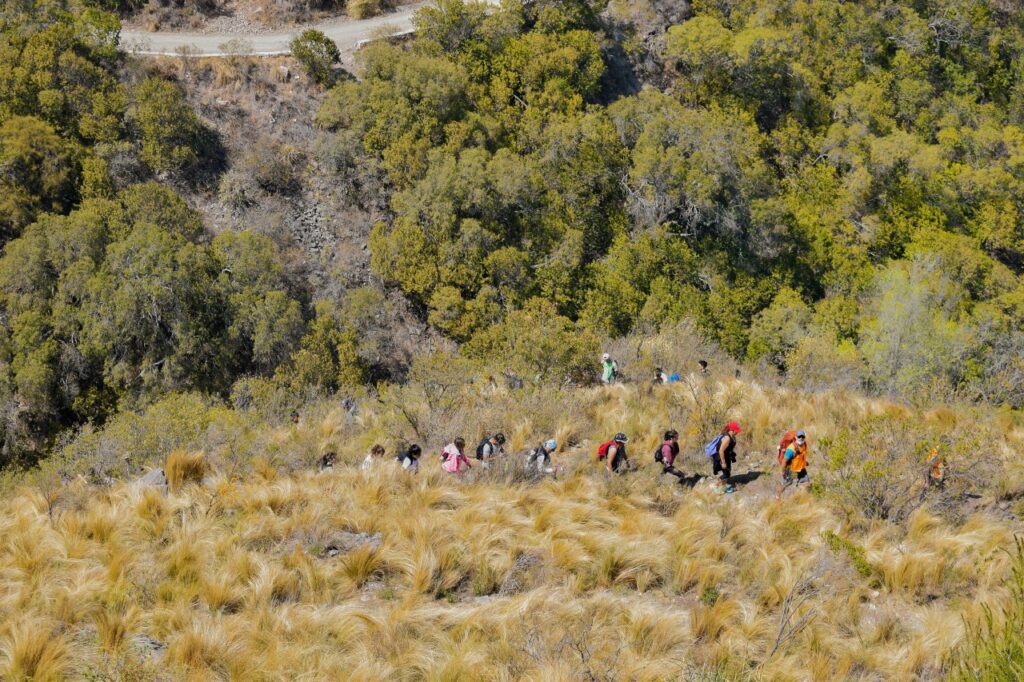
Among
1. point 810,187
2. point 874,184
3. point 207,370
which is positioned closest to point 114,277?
point 207,370

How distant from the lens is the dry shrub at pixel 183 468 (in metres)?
9.20

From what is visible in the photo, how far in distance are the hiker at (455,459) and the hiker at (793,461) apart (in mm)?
4209

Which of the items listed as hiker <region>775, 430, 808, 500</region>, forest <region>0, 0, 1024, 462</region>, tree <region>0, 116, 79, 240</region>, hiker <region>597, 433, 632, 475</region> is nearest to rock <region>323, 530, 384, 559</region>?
hiker <region>597, 433, 632, 475</region>

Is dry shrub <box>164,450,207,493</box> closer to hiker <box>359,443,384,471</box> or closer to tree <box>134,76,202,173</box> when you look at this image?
hiker <box>359,443,384,471</box>

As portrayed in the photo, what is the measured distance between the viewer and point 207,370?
78.4 feet

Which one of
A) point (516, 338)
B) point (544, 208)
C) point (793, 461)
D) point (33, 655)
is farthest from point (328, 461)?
point (544, 208)

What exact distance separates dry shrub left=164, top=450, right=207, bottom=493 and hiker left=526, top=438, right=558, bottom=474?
14.4 ft

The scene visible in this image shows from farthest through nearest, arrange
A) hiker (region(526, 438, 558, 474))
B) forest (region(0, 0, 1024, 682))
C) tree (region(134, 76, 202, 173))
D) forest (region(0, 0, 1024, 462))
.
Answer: tree (region(134, 76, 202, 173)) < forest (region(0, 0, 1024, 462)) < hiker (region(526, 438, 558, 474)) < forest (region(0, 0, 1024, 682))

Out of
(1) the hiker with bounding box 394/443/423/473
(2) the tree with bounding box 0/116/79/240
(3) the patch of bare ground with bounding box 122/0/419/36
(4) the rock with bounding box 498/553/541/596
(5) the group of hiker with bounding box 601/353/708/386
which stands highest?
(3) the patch of bare ground with bounding box 122/0/419/36

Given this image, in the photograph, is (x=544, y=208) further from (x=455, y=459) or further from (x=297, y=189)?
(x=455, y=459)

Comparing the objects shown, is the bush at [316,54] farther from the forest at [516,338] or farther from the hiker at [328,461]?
the hiker at [328,461]

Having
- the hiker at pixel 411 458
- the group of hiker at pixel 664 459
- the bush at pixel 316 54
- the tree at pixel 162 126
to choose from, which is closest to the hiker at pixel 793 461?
the group of hiker at pixel 664 459

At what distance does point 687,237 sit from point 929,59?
803 inches

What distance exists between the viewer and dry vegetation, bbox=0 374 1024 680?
5.64 meters
